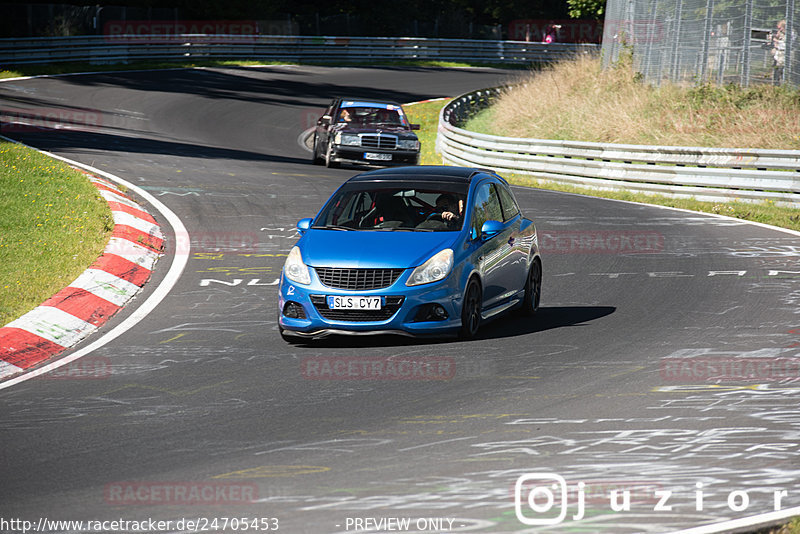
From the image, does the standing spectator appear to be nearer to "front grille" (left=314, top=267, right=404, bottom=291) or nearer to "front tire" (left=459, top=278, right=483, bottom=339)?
"front tire" (left=459, top=278, right=483, bottom=339)

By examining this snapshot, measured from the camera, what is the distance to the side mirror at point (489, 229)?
414 inches

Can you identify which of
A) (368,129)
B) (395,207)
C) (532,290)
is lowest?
(532,290)

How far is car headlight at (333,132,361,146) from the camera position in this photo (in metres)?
26.0

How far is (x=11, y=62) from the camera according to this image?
138 feet

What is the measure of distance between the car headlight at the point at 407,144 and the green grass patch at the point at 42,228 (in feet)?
30.5

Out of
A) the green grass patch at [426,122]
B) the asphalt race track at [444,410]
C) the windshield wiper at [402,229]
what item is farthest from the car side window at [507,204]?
the green grass patch at [426,122]

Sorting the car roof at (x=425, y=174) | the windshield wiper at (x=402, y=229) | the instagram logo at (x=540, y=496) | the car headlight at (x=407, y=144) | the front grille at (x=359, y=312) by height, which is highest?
the car roof at (x=425, y=174)

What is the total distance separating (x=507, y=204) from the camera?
11.8 meters

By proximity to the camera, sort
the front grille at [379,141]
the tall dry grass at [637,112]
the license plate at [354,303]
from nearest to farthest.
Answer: the license plate at [354,303] → the front grille at [379,141] → the tall dry grass at [637,112]

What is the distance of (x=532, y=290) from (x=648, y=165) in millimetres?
12459

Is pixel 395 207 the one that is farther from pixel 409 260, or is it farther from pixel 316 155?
pixel 316 155

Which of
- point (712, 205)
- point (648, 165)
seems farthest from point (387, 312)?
point (648, 165)

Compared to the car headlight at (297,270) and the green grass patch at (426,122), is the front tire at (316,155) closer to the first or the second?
the green grass patch at (426,122)

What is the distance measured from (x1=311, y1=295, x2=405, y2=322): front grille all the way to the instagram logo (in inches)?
143
